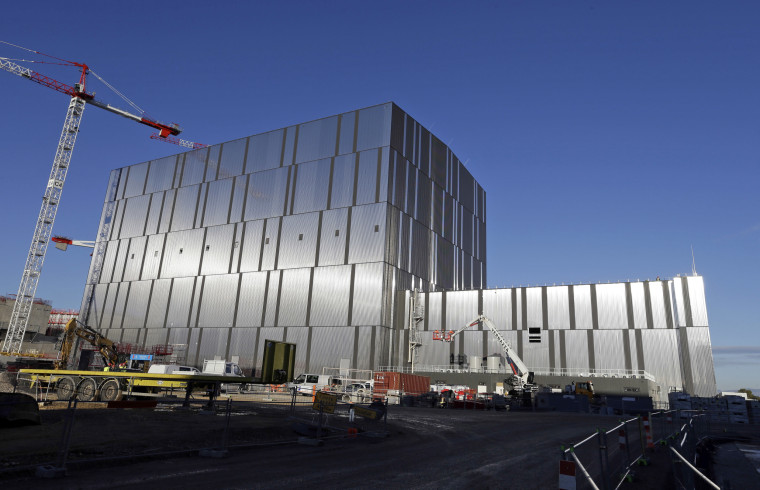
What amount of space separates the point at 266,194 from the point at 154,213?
914 inches

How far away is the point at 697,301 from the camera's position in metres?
49.6

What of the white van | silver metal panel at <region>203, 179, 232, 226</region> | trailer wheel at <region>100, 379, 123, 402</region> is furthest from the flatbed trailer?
silver metal panel at <region>203, 179, 232, 226</region>

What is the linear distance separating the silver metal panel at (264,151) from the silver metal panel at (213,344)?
22.7 m

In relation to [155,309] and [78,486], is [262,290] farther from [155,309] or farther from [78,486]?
[78,486]

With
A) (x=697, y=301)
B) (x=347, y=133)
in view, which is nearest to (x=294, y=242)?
(x=347, y=133)

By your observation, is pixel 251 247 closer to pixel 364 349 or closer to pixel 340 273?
pixel 340 273

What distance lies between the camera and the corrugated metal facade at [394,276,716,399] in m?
49.0

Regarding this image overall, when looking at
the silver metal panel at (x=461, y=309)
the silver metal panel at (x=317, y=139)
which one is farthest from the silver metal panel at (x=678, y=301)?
the silver metal panel at (x=317, y=139)

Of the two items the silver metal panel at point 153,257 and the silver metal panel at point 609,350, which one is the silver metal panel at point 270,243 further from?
the silver metal panel at point 609,350

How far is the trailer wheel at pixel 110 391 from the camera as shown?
23844mm

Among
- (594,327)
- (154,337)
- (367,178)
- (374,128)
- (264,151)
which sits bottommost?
(154,337)

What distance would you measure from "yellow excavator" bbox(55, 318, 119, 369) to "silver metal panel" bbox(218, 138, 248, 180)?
34.2 meters

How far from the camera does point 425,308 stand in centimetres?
6009

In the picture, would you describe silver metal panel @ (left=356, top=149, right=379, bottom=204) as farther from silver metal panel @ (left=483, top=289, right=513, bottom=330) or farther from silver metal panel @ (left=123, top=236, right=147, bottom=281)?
silver metal panel @ (left=123, top=236, right=147, bottom=281)
